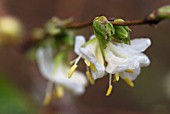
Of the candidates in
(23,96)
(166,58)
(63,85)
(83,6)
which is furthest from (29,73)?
(63,85)

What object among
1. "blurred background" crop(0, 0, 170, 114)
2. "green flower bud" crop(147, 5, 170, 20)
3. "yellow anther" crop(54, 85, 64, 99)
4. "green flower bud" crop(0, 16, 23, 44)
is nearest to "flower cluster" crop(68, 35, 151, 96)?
"green flower bud" crop(147, 5, 170, 20)

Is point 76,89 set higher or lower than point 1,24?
lower

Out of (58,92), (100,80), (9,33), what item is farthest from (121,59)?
(100,80)

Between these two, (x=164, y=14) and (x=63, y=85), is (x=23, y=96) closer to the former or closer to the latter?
(x=63, y=85)

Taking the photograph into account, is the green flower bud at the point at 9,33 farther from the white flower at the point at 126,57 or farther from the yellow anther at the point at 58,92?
the white flower at the point at 126,57

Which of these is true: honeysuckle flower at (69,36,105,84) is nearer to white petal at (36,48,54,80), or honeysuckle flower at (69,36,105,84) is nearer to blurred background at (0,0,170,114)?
white petal at (36,48,54,80)

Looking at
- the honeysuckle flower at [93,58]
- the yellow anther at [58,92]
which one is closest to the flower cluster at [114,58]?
the honeysuckle flower at [93,58]

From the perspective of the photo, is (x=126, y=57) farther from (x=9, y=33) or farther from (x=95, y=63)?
(x=9, y=33)
